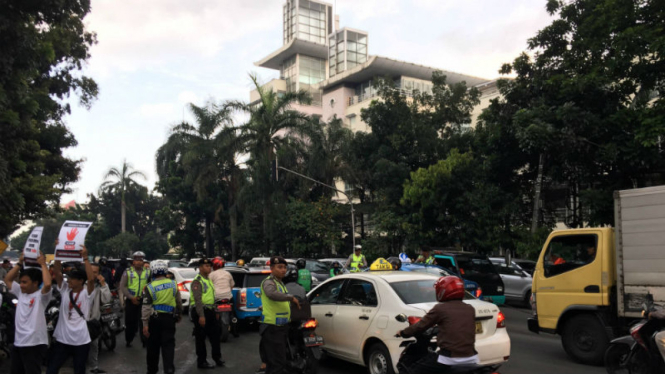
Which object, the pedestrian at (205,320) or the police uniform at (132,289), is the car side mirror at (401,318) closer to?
the pedestrian at (205,320)

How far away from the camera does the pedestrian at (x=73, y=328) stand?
625 centimetres

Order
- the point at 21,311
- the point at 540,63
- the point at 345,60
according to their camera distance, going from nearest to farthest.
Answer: the point at 21,311, the point at 540,63, the point at 345,60

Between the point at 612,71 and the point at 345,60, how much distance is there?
4239 centimetres

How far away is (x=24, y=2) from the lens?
1365 cm

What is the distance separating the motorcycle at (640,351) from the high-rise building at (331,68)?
34.5m

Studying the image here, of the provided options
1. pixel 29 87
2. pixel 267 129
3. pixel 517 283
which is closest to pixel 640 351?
pixel 517 283

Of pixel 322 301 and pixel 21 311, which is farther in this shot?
pixel 322 301

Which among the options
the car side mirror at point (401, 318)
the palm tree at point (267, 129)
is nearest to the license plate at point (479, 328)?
the car side mirror at point (401, 318)

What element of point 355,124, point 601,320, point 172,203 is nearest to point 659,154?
point 601,320

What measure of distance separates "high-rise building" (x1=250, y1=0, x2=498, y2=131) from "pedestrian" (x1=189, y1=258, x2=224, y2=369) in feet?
113

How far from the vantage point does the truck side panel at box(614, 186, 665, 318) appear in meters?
7.86

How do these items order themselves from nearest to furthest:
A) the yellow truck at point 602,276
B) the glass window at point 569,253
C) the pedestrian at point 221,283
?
the yellow truck at point 602,276, the glass window at point 569,253, the pedestrian at point 221,283

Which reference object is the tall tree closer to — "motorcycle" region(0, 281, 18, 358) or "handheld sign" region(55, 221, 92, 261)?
"motorcycle" region(0, 281, 18, 358)

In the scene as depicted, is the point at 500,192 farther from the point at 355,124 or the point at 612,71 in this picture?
the point at 355,124
